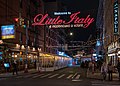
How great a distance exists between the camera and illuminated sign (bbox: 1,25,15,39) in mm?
40062

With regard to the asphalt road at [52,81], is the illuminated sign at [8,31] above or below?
above

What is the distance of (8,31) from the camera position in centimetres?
4000

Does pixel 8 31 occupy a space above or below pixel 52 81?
above

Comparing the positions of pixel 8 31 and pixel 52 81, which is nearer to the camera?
pixel 52 81

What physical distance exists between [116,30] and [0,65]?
55.5ft

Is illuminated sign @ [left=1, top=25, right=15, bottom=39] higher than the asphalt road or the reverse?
higher

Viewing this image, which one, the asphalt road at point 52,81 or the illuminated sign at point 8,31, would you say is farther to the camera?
the illuminated sign at point 8,31

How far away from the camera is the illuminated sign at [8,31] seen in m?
40.1

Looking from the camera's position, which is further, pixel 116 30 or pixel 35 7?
pixel 35 7

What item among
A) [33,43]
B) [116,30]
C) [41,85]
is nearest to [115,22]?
[116,30]

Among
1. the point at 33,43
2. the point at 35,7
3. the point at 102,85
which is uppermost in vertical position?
the point at 35,7

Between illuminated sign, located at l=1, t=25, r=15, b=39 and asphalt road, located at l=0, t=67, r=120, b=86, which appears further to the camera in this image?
illuminated sign, located at l=1, t=25, r=15, b=39

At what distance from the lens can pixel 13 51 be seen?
4700 cm

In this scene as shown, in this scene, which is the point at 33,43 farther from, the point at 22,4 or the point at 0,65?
the point at 0,65
